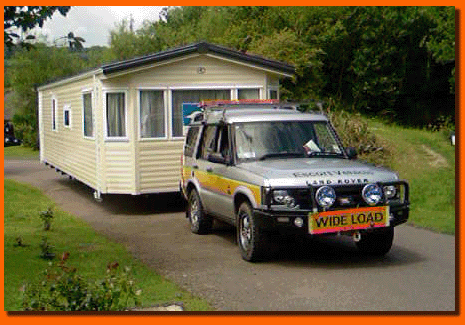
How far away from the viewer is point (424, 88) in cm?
3928

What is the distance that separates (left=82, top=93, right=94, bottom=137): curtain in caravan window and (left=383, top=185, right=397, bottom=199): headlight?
28.3ft

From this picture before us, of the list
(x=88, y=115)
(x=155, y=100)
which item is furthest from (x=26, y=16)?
(x=88, y=115)

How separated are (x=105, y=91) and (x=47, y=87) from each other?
8577mm

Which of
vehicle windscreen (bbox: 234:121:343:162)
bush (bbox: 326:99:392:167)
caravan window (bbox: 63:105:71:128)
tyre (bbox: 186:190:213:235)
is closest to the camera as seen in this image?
vehicle windscreen (bbox: 234:121:343:162)

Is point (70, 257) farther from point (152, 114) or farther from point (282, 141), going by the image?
point (152, 114)

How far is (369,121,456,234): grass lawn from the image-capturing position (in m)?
12.2

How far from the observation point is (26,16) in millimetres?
7910

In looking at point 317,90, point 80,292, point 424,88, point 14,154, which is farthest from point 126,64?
point 424,88

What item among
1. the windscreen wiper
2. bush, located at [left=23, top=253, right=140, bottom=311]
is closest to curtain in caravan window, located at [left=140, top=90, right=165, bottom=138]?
the windscreen wiper

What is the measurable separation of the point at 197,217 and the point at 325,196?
353 centimetres

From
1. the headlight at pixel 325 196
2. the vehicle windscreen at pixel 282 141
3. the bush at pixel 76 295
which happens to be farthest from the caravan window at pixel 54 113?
the bush at pixel 76 295

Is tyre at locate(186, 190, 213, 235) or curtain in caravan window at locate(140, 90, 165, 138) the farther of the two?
curtain in caravan window at locate(140, 90, 165, 138)

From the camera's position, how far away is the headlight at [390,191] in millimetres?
8648

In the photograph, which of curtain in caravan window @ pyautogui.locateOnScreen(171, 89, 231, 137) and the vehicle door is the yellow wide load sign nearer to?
the vehicle door
